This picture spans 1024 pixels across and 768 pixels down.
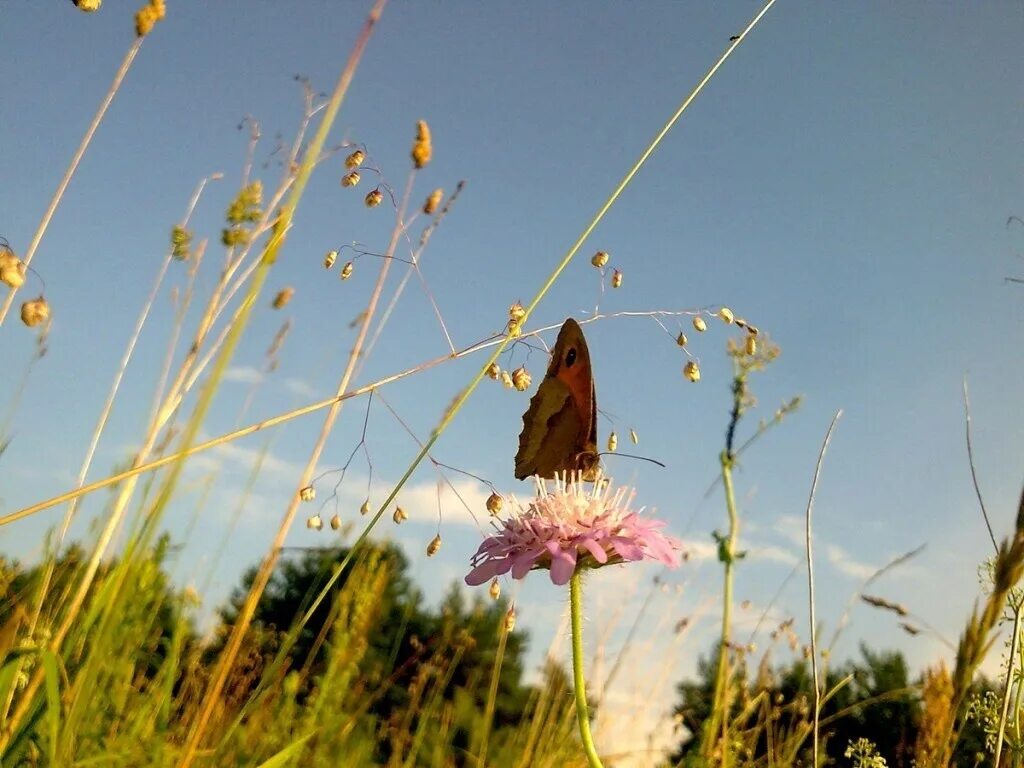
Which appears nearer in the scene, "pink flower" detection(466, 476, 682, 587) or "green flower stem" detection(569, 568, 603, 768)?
"green flower stem" detection(569, 568, 603, 768)

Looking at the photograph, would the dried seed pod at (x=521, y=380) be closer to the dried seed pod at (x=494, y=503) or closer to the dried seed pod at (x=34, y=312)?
the dried seed pod at (x=494, y=503)

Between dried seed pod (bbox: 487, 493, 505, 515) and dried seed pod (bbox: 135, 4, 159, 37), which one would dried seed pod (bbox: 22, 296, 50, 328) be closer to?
dried seed pod (bbox: 135, 4, 159, 37)

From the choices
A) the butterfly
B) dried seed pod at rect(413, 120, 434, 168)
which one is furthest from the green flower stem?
dried seed pod at rect(413, 120, 434, 168)

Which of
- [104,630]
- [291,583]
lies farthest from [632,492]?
[291,583]

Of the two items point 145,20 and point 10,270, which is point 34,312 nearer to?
point 10,270

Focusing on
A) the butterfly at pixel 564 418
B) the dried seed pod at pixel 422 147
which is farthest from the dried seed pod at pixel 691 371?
the dried seed pod at pixel 422 147

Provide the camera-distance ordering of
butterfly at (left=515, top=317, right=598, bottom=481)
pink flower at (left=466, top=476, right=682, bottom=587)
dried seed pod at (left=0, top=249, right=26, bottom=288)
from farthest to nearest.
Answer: butterfly at (left=515, top=317, right=598, bottom=481) → pink flower at (left=466, top=476, right=682, bottom=587) → dried seed pod at (left=0, top=249, right=26, bottom=288)

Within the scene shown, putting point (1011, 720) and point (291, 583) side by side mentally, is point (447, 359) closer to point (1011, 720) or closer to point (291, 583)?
point (1011, 720)
